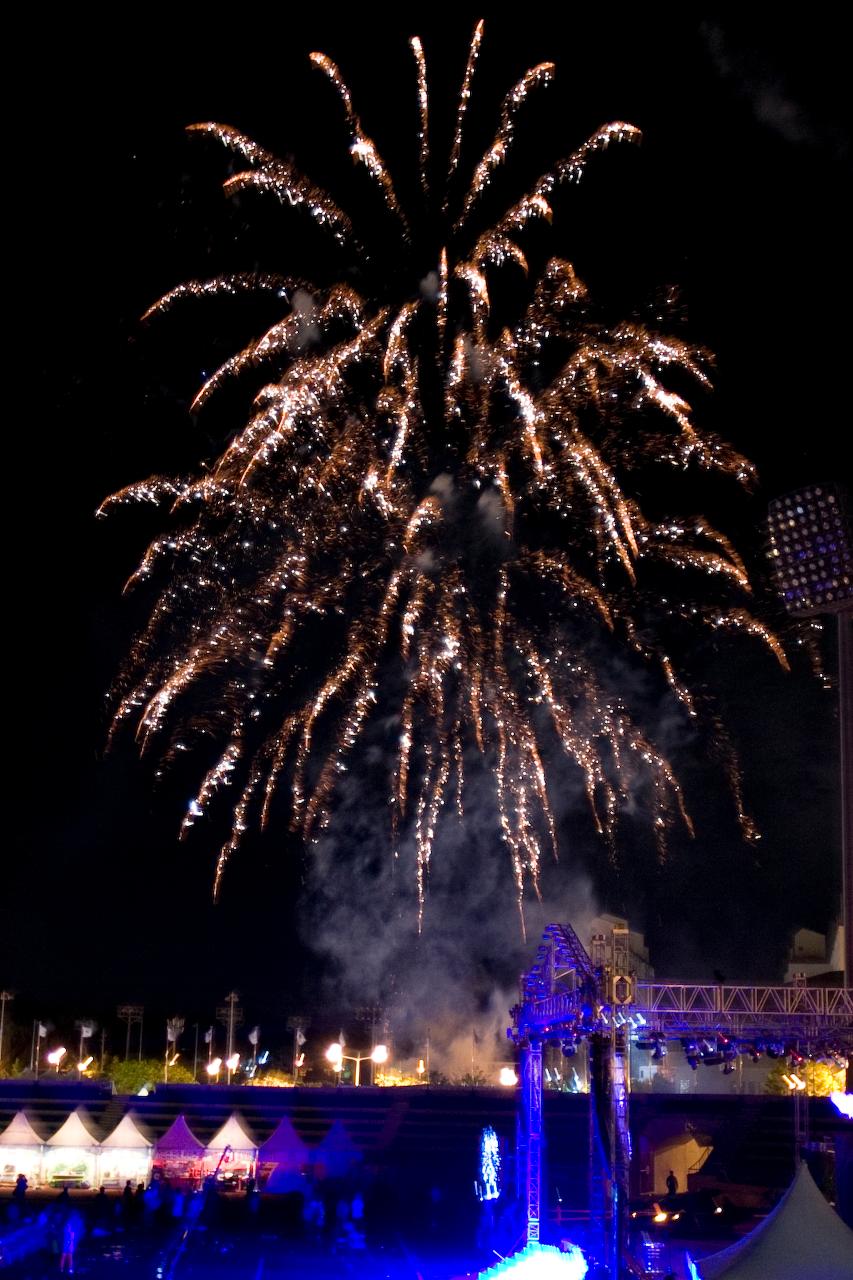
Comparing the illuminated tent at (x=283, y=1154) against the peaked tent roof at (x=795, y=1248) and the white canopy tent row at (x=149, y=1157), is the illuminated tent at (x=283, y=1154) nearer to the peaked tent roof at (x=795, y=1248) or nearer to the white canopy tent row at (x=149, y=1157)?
the white canopy tent row at (x=149, y=1157)

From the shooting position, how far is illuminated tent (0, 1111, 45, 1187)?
25453 millimetres

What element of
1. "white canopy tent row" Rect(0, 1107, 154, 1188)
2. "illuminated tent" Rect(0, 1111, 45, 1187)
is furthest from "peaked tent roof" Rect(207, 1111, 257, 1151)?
"illuminated tent" Rect(0, 1111, 45, 1187)

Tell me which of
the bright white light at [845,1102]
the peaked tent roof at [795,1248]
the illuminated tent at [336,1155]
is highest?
the bright white light at [845,1102]

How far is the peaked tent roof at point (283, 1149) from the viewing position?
2656 centimetres

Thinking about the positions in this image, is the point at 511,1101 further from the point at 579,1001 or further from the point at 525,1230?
the point at 579,1001

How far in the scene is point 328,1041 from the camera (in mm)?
68938

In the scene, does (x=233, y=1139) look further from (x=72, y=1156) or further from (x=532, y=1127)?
(x=532, y=1127)

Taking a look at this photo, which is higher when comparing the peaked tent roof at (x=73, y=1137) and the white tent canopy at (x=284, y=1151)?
the peaked tent roof at (x=73, y=1137)

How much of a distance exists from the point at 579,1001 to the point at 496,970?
39502 millimetres

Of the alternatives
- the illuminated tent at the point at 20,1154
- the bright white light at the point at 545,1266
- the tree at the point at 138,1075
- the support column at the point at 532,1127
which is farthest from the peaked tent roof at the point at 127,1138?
the tree at the point at 138,1075

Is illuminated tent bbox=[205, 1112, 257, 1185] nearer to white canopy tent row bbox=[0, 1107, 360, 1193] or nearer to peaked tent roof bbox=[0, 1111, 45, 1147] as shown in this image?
white canopy tent row bbox=[0, 1107, 360, 1193]

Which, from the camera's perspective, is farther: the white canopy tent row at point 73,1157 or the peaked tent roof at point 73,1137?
the peaked tent roof at point 73,1137

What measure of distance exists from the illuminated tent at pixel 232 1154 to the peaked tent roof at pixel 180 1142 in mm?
270

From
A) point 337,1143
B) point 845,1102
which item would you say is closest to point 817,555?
point 845,1102
